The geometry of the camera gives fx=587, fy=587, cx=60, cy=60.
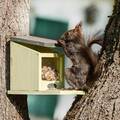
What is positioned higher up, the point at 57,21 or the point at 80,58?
the point at 57,21

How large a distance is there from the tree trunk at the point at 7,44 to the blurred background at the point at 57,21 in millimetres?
5563

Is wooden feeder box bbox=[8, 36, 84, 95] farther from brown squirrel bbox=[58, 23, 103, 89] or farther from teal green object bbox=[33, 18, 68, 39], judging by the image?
teal green object bbox=[33, 18, 68, 39]

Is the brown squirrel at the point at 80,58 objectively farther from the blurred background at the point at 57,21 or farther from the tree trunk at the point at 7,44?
the blurred background at the point at 57,21

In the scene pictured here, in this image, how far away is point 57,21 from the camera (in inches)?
435

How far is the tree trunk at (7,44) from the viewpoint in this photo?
3979 mm

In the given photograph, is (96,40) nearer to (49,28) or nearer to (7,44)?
(7,44)

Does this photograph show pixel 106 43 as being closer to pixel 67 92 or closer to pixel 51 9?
pixel 67 92

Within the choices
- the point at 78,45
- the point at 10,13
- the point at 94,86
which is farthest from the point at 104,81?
the point at 10,13

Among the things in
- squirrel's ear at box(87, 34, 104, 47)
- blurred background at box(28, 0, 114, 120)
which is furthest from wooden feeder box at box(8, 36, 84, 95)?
blurred background at box(28, 0, 114, 120)

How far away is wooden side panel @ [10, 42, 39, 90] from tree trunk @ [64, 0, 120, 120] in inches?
15.7

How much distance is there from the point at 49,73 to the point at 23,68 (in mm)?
207

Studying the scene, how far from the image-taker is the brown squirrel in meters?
4.09

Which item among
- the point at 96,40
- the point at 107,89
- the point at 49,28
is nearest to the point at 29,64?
the point at 96,40

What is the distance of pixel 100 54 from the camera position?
12.9 feet
